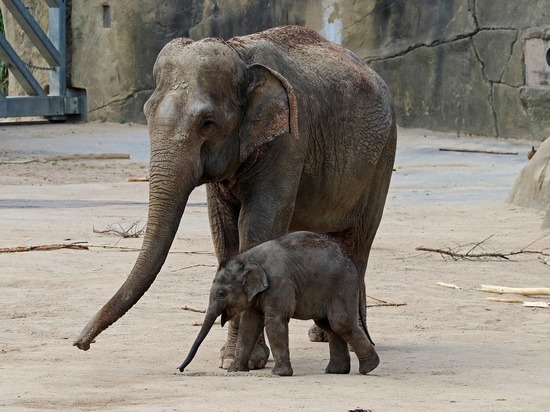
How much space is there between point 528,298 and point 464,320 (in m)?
1.01

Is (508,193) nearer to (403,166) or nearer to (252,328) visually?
(403,166)

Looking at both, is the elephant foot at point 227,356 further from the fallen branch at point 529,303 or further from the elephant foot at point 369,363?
the fallen branch at point 529,303

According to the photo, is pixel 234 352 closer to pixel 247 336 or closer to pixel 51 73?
pixel 247 336

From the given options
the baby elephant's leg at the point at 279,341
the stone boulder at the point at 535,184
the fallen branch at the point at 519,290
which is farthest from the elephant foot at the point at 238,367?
the stone boulder at the point at 535,184

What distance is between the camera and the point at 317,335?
26.4ft

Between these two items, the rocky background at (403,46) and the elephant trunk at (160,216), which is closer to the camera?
the elephant trunk at (160,216)

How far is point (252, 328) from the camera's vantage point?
6465mm

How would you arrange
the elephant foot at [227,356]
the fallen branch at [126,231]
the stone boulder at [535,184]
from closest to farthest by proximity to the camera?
1. the elephant foot at [227,356]
2. the fallen branch at [126,231]
3. the stone boulder at [535,184]

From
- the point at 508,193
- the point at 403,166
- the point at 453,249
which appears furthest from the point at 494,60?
the point at 453,249

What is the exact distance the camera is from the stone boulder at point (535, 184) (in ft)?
46.8

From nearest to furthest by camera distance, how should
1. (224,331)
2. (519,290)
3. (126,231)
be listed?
(224,331)
(519,290)
(126,231)

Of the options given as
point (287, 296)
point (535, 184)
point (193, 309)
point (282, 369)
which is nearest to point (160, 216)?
point (287, 296)

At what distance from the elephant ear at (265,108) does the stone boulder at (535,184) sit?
7.71 m

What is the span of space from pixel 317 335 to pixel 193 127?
2.09 meters
